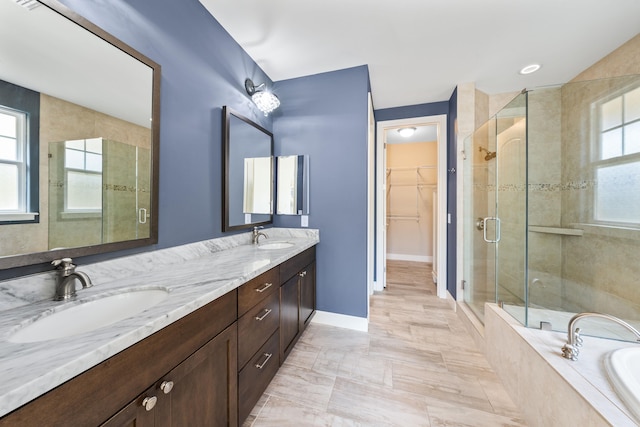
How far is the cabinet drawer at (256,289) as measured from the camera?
1117 mm

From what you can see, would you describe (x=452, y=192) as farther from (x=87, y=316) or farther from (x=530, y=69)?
(x=87, y=316)

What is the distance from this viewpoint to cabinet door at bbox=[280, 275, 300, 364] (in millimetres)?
1580

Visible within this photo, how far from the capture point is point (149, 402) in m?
0.67

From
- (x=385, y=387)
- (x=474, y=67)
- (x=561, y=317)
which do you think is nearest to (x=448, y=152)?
(x=474, y=67)

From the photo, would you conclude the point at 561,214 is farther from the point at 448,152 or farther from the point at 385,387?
the point at 385,387

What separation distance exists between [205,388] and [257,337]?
378mm

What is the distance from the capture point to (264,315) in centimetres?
133

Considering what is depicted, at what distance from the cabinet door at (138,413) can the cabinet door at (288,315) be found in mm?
909

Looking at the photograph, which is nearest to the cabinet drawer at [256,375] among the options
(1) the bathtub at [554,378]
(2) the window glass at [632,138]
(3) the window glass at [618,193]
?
(1) the bathtub at [554,378]

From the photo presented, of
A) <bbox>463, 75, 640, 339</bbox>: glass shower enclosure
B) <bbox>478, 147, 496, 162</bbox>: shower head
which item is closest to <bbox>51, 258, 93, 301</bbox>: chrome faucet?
<bbox>463, 75, 640, 339</bbox>: glass shower enclosure

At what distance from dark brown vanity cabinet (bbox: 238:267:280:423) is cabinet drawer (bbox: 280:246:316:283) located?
92mm

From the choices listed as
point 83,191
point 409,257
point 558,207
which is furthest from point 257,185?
point 409,257

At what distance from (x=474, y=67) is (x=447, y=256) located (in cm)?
217

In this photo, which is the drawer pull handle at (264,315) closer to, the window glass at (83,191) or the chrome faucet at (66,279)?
the chrome faucet at (66,279)
